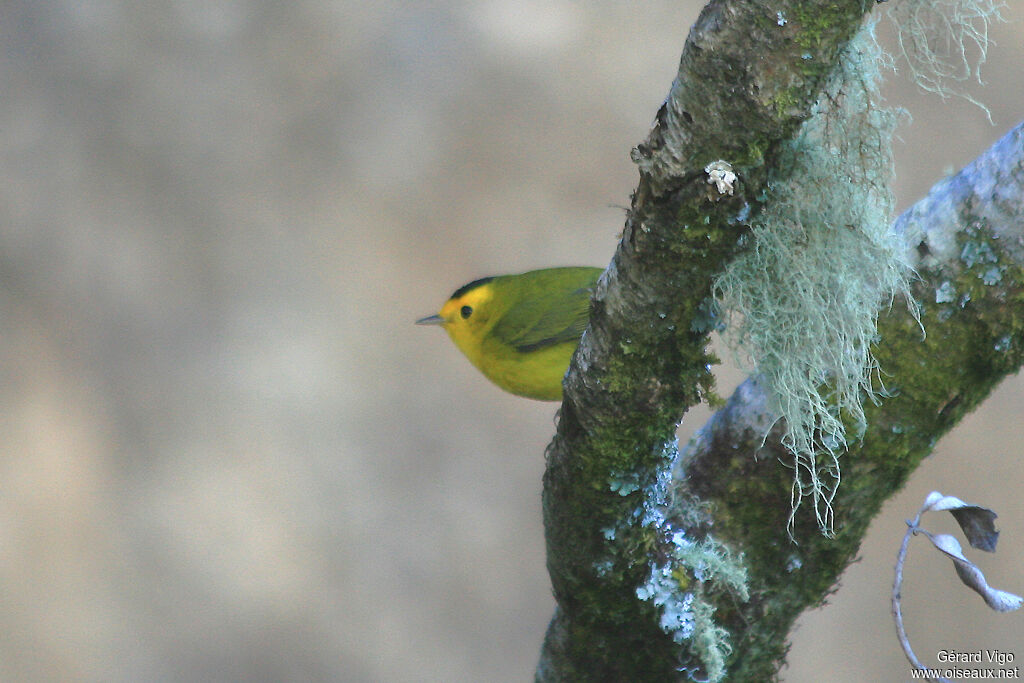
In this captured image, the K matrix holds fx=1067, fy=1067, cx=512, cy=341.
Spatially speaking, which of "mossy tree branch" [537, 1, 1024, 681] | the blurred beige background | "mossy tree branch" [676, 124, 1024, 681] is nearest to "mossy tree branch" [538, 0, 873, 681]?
"mossy tree branch" [537, 1, 1024, 681]

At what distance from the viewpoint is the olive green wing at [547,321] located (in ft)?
12.4

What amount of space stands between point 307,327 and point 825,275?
4.72 meters

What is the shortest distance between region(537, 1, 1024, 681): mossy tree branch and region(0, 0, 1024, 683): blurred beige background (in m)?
3.44

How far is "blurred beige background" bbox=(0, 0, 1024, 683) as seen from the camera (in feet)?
18.9

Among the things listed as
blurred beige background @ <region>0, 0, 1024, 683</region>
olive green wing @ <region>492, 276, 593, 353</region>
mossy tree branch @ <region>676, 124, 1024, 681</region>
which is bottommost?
mossy tree branch @ <region>676, 124, 1024, 681</region>

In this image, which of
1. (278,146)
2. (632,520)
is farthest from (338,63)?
(632,520)

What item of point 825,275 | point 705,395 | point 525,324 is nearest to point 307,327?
point 525,324

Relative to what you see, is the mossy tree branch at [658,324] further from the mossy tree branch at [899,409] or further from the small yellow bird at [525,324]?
the small yellow bird at [525,324]

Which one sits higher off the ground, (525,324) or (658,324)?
(525,324)

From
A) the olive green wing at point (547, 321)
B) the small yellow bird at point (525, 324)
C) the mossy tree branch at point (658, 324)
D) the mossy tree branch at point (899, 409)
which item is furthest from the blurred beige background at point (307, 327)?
the mossy tree branch at point (658, 324)

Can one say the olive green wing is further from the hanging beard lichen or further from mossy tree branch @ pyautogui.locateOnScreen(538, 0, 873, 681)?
the hanging beard lichen

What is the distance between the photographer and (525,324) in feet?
12.7

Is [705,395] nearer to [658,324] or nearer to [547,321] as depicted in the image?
[658,324]

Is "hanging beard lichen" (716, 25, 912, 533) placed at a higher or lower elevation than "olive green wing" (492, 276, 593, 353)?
lower
